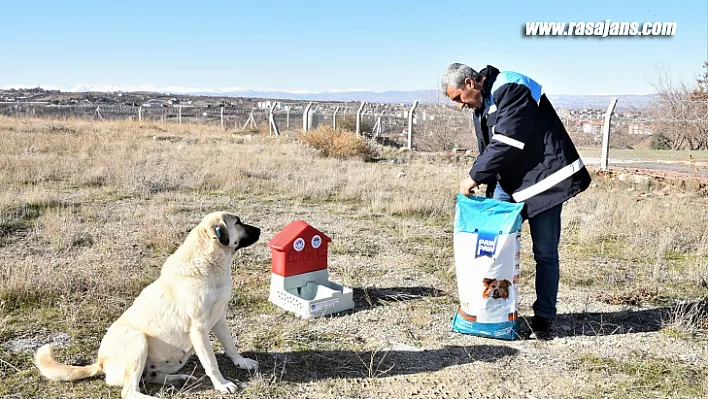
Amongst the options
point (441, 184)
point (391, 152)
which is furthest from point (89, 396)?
point (391, 152)

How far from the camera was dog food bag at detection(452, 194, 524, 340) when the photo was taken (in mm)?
3988

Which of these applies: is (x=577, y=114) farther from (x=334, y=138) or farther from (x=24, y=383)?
(x=24, y=383)

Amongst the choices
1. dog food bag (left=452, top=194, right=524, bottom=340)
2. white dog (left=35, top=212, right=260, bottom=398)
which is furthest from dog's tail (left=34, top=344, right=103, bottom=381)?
dog food bag (left=452, top=194, right=524, bottom=340)

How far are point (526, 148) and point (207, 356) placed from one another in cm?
259

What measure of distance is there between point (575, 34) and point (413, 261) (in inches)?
Result: 344

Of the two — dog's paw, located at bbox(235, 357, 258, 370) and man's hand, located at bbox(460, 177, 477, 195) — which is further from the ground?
man's hand, located at bbox(460, 177, 477, 195)

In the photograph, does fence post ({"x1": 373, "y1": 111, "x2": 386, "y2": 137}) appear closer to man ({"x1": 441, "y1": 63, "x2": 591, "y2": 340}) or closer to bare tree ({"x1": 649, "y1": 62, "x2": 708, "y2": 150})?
bare tree ({"x1": 649, "y1": 62, "x2": 708, "y2": 150})

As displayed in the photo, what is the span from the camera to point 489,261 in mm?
4016

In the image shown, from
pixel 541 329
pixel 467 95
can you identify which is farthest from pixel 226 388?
pixel 467 95

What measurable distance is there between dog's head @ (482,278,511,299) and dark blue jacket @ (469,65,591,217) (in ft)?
1.75

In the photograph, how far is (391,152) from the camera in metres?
19.1

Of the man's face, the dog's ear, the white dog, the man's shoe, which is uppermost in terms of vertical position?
the man's face

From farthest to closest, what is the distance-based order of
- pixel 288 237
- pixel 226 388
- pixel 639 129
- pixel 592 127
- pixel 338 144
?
pixel 592 127, pixel 639 129, pixel 338 144, pixel 288 237, pixel 226 388

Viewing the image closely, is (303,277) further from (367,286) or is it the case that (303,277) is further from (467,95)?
(467,95)
